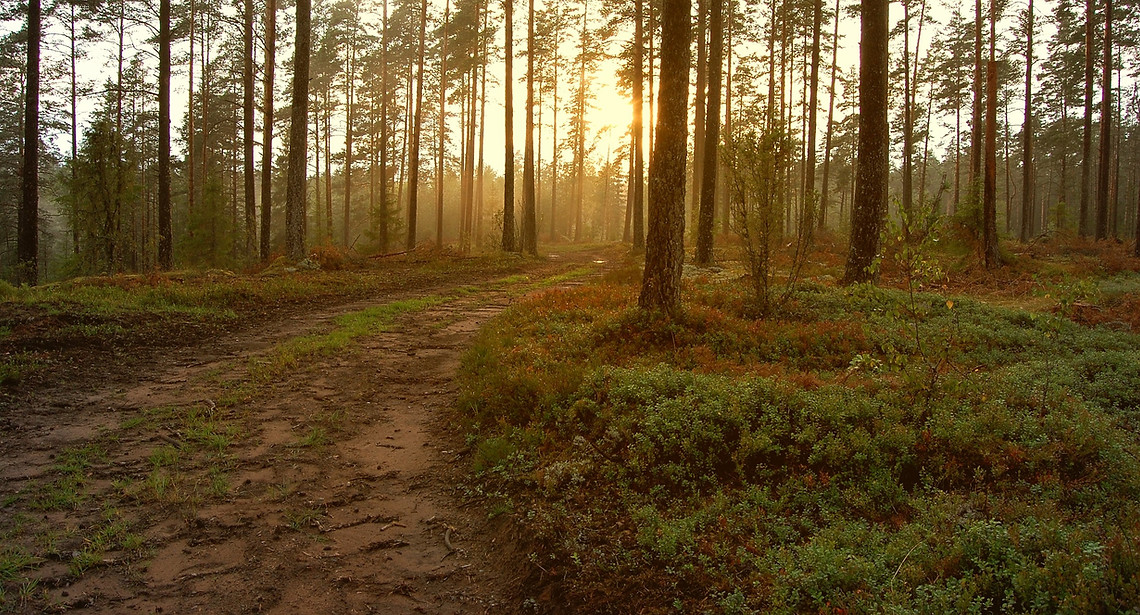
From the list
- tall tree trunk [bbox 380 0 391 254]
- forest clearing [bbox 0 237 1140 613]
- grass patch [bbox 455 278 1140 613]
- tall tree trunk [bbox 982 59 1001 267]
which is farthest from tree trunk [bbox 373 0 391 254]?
tall tree trunk [bbox 982 59 1001 267]

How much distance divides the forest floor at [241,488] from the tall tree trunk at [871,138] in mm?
8705

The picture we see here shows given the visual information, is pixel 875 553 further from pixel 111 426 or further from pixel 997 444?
pixel 111 426

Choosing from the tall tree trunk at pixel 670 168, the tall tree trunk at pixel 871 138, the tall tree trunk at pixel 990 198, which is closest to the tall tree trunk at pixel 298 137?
the tall tree trunk at pixel 670 168

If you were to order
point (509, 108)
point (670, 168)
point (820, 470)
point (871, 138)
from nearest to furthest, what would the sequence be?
point (820, 470), point (670, 168), point (871, 138), point (509, 108)

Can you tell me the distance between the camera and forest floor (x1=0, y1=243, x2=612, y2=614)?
3.76 m

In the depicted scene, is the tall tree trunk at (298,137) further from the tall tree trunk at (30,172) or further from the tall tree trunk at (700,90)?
the tall tree trunk at (700,90)

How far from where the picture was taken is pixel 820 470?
456 centimetres

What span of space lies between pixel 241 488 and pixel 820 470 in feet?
16.0

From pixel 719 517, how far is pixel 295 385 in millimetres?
5850

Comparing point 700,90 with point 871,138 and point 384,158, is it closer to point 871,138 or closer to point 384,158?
point 871,138

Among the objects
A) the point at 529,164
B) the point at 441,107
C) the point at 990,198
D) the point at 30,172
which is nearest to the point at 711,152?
the point at 990,198

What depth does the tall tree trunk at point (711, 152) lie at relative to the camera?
53.8 feet

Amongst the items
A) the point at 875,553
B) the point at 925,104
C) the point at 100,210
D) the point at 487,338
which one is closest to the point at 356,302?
the point at 487,338

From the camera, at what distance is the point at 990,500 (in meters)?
3.86
